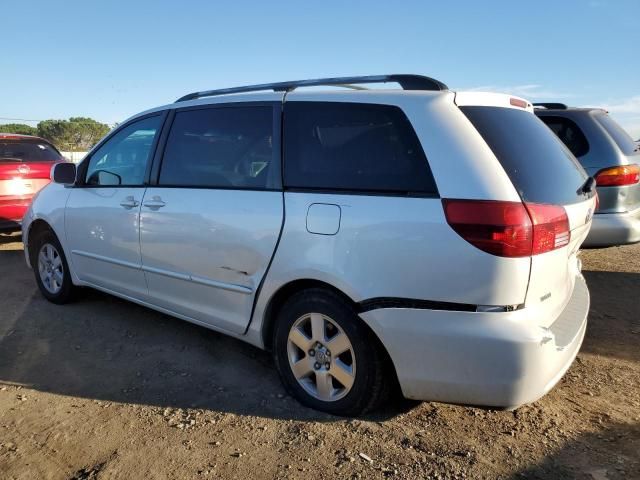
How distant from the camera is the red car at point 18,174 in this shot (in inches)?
267

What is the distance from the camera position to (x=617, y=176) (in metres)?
4.66

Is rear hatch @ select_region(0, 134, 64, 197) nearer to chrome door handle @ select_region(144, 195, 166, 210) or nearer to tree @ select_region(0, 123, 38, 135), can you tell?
chrome door handle @ select_region(144, 195, 166, 210)

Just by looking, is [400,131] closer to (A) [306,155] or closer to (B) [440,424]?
(A) [306,155]

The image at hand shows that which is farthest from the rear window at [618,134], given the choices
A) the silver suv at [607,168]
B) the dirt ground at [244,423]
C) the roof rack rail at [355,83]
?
the roof rack rail at [355,83]

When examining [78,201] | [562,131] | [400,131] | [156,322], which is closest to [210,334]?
[156,322]

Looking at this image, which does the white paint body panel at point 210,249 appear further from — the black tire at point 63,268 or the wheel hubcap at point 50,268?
the wheel hubcap at point 50,268

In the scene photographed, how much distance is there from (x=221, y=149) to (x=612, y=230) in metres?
3.49

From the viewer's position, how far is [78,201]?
4.27 meters

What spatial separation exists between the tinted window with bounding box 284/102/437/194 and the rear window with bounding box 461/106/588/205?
0.34 metres

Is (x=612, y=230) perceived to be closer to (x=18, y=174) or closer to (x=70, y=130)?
(x=18, y=174)

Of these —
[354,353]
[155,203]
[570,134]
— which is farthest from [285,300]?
[570,134]

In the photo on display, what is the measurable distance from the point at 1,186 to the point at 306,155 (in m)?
5.64

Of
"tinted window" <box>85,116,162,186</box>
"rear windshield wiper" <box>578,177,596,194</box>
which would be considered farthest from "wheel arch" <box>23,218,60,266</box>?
"rear windshield wiper" <box>578,177,596,194</box>

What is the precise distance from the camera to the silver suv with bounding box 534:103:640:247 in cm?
459
